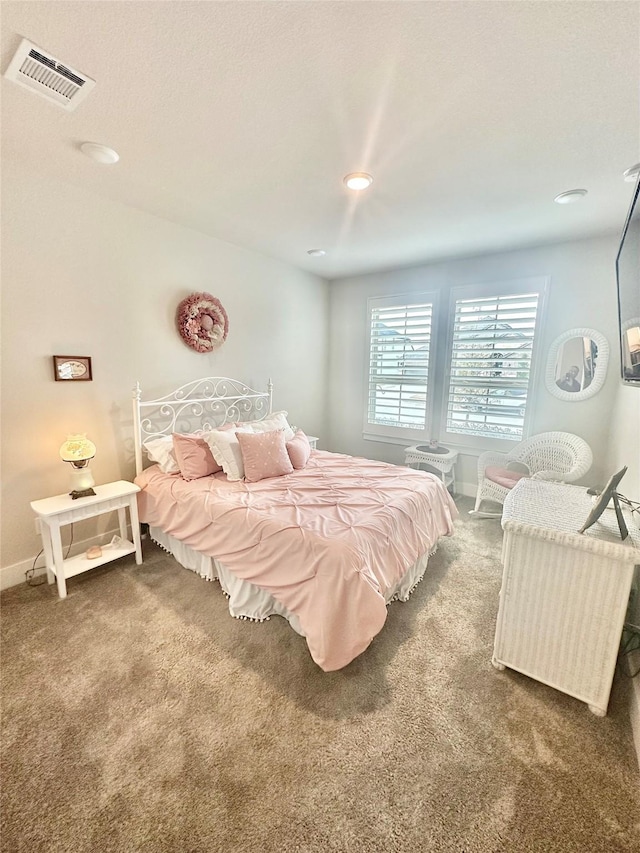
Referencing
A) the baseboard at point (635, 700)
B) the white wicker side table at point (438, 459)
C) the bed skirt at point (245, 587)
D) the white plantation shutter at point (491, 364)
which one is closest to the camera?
the baseboard at point (635, 700)

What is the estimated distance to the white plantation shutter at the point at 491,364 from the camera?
354cm

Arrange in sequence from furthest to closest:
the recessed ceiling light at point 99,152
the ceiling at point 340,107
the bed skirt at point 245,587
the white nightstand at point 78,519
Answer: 1. the white nightstand at point 78,519
2. the bed skirt at point 245,587
3. the recessed ceiling light at point 99,152
4. the ceiling at point 340,107

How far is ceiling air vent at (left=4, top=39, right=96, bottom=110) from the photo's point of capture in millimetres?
1393

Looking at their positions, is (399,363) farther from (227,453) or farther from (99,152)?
(99,152)

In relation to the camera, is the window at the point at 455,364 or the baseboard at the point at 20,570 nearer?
the baseboard at the point at 20,570

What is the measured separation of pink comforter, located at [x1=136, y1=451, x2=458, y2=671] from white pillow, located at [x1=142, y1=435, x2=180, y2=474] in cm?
7

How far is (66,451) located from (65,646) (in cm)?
117

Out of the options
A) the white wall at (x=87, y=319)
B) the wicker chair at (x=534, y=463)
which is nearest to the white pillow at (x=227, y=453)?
the white wall at (x=87, y=319)

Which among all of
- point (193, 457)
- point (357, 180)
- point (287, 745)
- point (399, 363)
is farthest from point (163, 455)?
point (399, 363)

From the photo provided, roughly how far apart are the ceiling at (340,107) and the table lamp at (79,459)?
1.75 meters

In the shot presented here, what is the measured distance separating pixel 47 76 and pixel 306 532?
2.38m

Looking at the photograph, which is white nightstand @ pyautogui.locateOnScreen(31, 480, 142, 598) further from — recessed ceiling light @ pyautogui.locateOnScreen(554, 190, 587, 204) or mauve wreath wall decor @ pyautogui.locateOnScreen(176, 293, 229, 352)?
recessed ceiling light @ pyautogui.locateOnScreen(554, 190, 587, 204)

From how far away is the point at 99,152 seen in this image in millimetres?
1993

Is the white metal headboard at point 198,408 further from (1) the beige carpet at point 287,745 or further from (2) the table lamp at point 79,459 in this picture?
(1) the beige carpet at point 287,745
